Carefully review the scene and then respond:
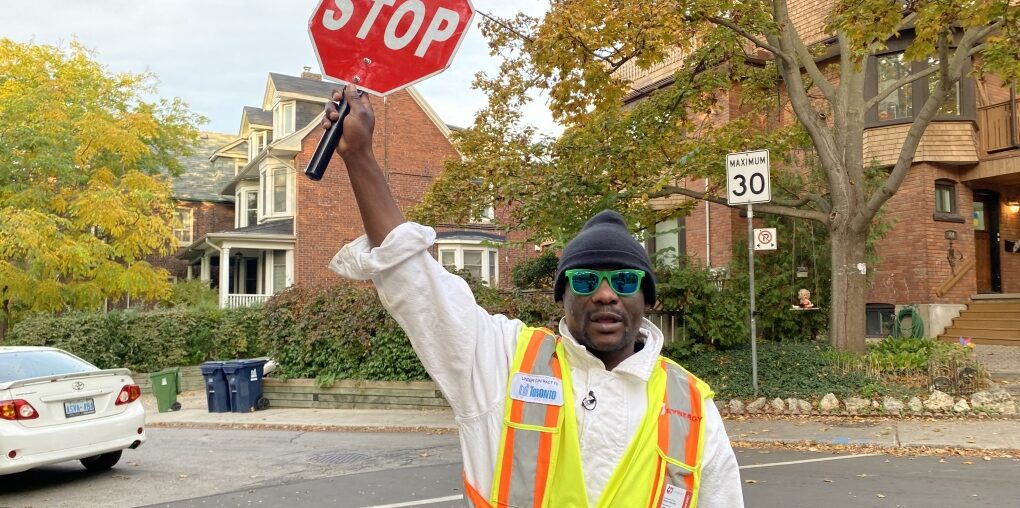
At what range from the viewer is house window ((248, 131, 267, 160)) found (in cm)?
3362

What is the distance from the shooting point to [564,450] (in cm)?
183

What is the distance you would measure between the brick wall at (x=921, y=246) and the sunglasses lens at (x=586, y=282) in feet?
54.5

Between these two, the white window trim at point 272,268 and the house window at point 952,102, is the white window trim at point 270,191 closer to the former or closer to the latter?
the white window trim at point 272,268

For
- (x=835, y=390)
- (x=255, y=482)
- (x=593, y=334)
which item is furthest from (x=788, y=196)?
(x=593, y=334)

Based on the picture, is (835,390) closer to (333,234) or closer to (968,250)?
(968,250)

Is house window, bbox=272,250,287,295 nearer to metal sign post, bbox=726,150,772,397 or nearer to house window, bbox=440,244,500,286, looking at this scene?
house window, bbox=440,244,500,286

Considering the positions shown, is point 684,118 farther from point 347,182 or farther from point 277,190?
point 277,190

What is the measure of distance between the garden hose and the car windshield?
47.8 ft

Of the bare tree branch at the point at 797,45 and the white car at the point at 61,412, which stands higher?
the bare tree branch at the point at 797,45

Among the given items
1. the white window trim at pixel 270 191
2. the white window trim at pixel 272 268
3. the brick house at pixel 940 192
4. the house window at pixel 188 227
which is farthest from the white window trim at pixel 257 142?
the brick house at pixel 940 192

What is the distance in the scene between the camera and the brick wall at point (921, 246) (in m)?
17.0

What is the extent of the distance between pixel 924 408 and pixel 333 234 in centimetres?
2218

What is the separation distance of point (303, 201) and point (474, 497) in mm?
27986

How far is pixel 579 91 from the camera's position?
1231 centimetres
